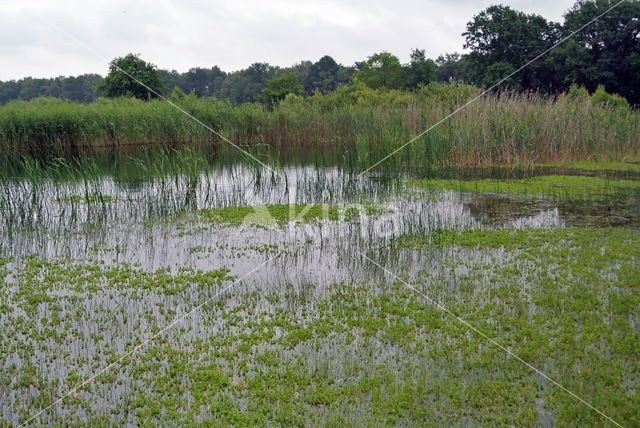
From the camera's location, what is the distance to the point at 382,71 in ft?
156

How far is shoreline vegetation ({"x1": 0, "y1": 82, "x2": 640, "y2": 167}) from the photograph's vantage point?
13453mm

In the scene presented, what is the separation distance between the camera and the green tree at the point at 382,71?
47375 mm

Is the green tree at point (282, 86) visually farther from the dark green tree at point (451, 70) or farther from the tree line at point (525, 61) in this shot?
the dark green tree at point (451, 70)

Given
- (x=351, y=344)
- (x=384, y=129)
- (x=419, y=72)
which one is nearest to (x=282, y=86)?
(x=419, y=72)

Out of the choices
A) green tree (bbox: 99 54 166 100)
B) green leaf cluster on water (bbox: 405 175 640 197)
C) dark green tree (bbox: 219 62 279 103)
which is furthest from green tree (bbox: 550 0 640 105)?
dark green tree (bbox: 219 62 279 103)

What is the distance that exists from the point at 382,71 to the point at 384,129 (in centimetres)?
3601

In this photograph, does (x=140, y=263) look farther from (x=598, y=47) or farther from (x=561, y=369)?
(x=598, y=47)

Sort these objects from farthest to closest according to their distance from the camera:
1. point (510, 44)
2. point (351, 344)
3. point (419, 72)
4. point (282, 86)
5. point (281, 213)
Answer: point (282, 86) < point (419, 72) < point (510, 44) < point (281, 213) < point (351, 344)

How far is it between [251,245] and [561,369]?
14.9ft

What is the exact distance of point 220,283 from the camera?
19.1 ft

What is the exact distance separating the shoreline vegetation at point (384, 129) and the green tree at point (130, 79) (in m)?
12.6

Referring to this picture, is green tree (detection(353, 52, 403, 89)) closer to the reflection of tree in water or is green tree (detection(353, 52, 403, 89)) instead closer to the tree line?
the tree line

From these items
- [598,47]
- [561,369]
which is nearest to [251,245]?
[561,369]

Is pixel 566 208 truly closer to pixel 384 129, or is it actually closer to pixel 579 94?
pixel 384 129
